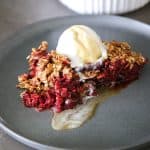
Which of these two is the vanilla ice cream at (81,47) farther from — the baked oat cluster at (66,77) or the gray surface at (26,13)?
the gray surface at (26,13)

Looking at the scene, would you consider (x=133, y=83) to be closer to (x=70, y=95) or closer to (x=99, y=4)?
(x=70, y=95)

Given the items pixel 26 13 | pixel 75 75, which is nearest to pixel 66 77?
pixel 75 75

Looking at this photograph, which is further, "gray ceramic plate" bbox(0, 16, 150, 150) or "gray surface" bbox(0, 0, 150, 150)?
"gray surface" bbox(0, 0, 150, 150)

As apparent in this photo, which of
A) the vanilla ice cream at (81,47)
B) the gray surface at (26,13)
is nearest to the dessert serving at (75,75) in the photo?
the vanilla ice cream at (81,47)

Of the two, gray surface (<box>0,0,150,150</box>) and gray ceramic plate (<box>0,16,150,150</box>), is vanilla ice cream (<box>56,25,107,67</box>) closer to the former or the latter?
gray ceramic plate (<box>0,16,150,150</box>)

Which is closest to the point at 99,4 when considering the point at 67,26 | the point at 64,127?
the point at 67,26

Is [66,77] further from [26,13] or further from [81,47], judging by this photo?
[26,13]

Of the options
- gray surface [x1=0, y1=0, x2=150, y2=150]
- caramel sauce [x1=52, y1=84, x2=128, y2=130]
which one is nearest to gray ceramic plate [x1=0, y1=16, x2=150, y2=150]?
caramel sauce [x1=52, y1=84, x2=128, y2=130]

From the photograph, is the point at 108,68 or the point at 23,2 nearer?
the point at 108,68
